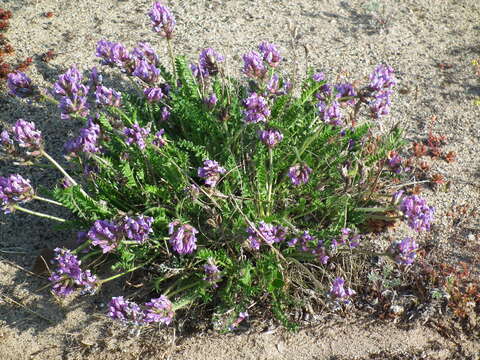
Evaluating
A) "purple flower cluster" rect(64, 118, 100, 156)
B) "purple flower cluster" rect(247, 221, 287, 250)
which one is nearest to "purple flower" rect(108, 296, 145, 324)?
"purple flower cluster" rect(247, 221, 287, 250)

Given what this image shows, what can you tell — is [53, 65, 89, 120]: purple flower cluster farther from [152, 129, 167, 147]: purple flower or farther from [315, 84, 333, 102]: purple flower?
[315, 84, 333, 102]: purple flower

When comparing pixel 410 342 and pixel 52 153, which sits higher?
pixel 52 153

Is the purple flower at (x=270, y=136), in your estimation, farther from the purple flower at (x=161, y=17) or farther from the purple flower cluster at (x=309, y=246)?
the purple flower at (x=161, y=17)

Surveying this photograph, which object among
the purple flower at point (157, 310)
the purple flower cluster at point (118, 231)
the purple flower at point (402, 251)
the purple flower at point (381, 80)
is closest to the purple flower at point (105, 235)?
the purple flower cluster at point (118, 231)

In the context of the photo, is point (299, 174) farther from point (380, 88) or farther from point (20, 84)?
point (20, 84)

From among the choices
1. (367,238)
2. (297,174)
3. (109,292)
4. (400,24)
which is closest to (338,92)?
(297,174)

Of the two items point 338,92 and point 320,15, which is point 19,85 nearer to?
point 338,92
